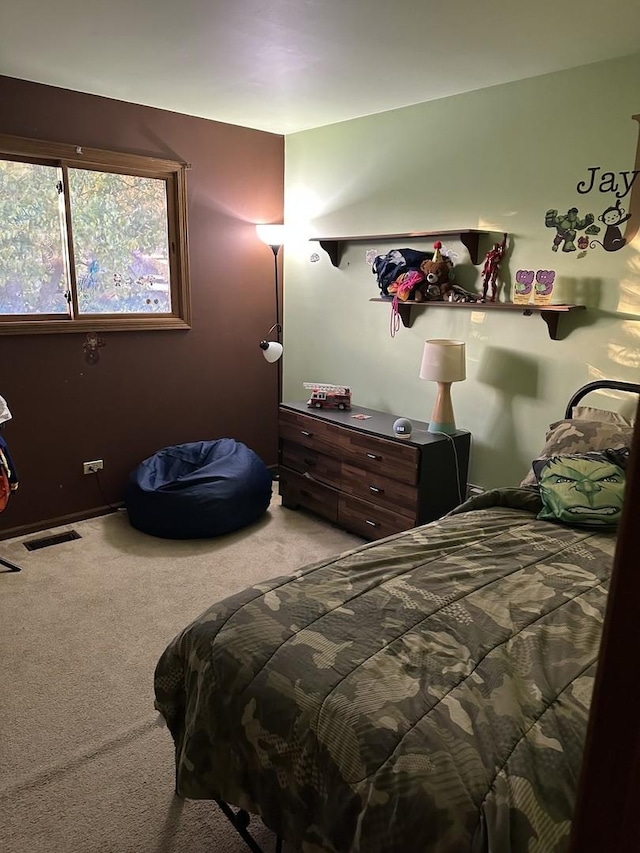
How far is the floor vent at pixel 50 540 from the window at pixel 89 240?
1194 mm

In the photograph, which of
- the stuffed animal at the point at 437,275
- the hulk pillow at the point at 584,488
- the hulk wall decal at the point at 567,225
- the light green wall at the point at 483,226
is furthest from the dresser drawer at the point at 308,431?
the hulk wall decal at the point at 567,225

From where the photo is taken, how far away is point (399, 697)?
130 cm

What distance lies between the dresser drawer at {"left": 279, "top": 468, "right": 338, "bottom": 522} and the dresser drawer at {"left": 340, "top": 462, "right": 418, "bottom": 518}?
146 millimetres

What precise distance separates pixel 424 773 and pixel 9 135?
351cm

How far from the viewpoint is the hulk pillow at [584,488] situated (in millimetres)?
2230

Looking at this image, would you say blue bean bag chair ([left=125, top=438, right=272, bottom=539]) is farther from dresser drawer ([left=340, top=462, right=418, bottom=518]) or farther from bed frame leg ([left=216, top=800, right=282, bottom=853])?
bed frame leg ([left=216, top=800, right=282, bottom=853])

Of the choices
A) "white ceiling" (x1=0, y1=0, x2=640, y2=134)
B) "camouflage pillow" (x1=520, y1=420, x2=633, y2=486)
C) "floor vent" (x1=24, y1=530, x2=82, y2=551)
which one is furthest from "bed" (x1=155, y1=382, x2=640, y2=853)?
"floor vent" (x1=24, y1=530, x2=82, y2=551)

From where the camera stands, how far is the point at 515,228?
3.11m

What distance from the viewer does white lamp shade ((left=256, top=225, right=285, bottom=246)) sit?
4.14 m

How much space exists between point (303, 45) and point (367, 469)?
6.76 ft

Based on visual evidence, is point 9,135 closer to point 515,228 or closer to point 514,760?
point 515,228

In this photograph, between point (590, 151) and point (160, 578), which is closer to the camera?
point (590, 151)

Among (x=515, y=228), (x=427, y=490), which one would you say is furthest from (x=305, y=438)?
(x=515, y=228)

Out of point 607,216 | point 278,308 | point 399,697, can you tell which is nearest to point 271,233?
point 278,308
